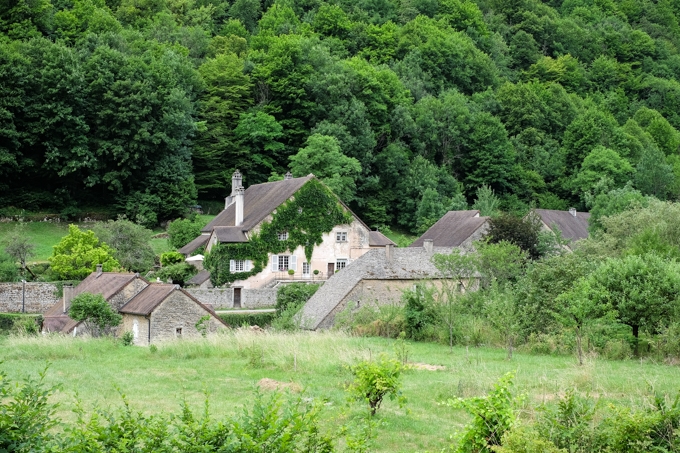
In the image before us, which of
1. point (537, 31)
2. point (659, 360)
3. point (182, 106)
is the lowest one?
point (659, 360)

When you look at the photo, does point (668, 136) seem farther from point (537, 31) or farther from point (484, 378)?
point (484, 378)

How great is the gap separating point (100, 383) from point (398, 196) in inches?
2427

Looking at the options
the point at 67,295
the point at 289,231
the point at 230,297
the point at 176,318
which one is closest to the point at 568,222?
the point at 289,231

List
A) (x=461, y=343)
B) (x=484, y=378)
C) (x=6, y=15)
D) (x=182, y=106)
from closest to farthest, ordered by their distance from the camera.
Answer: (x=484, y=378) < (x=461, y=343) < (x=182, y=106) < (x=6, y=15)

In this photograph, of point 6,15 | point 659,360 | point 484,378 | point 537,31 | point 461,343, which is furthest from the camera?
point 537,31

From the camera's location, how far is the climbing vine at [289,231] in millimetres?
51812

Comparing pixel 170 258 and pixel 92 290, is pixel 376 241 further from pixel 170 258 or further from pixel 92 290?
pixel 92 290

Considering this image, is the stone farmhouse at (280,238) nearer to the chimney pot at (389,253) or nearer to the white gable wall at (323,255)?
the white gable wall at (323,255)

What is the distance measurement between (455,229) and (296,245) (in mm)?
11851

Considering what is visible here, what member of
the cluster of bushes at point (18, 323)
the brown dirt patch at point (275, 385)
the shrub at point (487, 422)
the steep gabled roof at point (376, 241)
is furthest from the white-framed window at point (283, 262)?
the shrub at point (487, 422)

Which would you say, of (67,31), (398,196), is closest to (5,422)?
(398,196)

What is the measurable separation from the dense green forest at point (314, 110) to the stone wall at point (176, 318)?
29.8 metres

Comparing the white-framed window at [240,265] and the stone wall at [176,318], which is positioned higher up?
the white-framed window at [240,265]

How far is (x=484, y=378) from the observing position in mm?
17172
